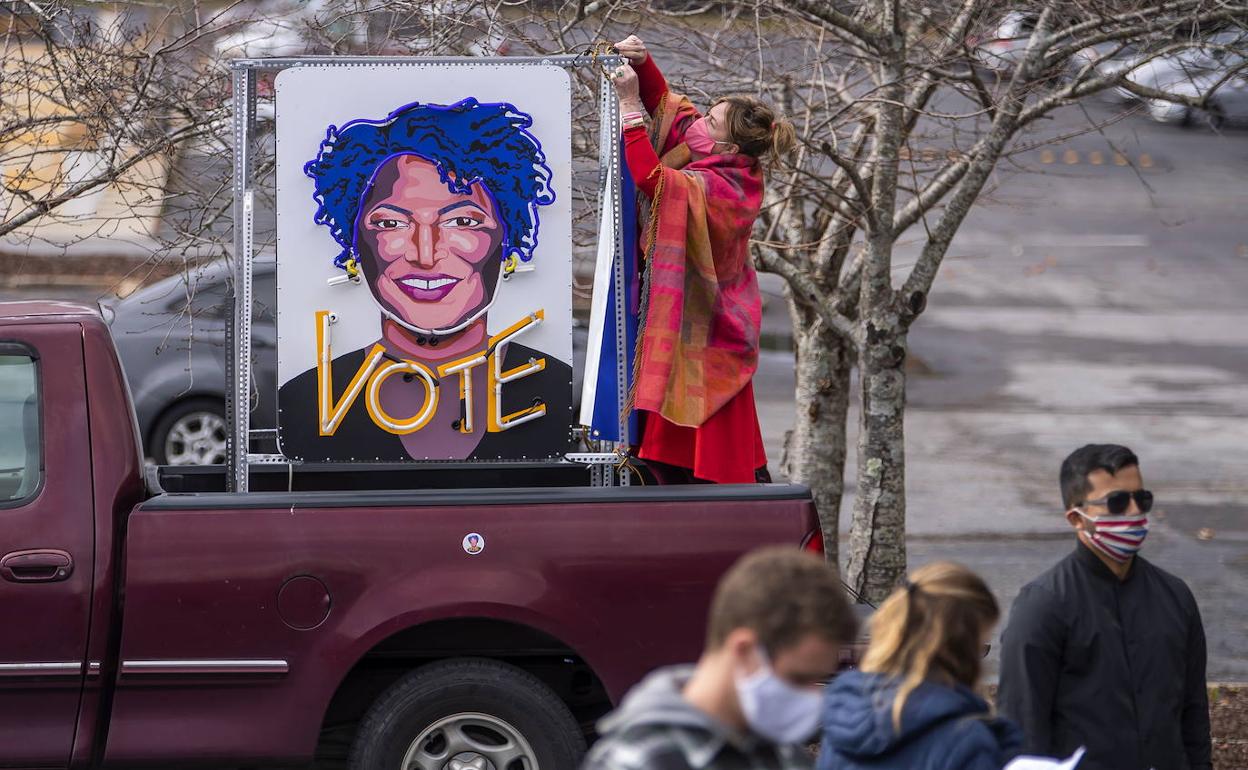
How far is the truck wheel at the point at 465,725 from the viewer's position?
4.56 meters

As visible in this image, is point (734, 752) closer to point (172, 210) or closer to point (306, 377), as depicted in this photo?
point (306, 377)

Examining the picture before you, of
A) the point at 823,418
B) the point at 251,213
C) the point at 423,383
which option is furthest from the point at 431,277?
the point at 823,418

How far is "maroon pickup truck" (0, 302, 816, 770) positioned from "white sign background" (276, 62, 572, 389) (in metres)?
0.77

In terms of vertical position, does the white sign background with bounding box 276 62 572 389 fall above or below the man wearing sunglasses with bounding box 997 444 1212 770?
above

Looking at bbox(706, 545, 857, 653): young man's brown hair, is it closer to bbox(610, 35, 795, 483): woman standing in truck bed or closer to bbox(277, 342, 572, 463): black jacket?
bbox(610, 35, 795, 483): woman standing in truck bed

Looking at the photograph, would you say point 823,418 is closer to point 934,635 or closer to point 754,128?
point 754,128

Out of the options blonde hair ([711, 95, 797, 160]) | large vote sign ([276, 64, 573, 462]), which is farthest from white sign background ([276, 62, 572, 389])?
blonde hair ([711, 95, 797, 160])

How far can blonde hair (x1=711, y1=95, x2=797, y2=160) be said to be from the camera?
17.1 ft

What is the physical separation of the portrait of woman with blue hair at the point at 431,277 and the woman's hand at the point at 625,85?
0.35m

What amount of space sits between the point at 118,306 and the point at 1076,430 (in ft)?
27.3

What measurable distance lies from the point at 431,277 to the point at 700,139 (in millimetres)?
1041

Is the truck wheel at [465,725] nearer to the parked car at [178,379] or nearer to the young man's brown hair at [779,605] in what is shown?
the young man's brown hair at [779,605]

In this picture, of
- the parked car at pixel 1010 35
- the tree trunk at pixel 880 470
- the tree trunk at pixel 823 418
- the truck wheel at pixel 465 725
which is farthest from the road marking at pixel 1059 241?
the truck wheel at pixel 465 725

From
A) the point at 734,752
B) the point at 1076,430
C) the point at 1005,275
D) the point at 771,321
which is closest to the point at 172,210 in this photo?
the point at 734,752
